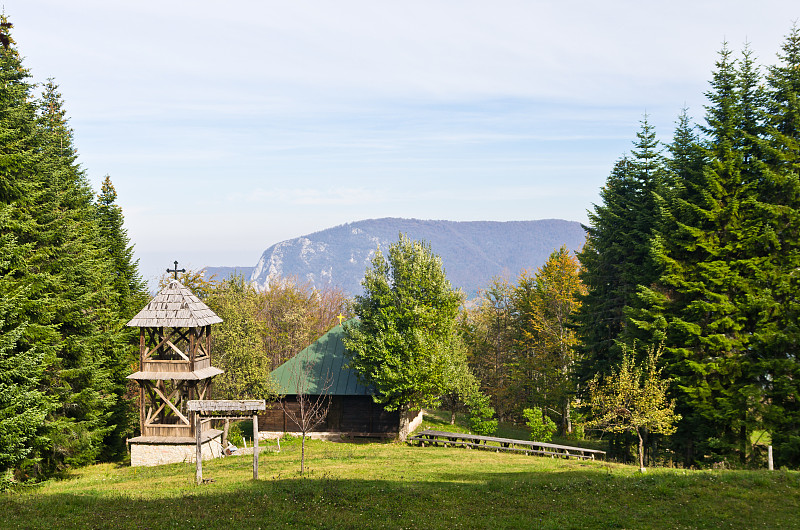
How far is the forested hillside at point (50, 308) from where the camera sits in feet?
63.6

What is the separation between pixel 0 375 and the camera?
60.8ft

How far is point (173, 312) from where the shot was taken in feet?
91.2

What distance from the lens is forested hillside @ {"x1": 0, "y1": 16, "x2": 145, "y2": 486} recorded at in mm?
19391

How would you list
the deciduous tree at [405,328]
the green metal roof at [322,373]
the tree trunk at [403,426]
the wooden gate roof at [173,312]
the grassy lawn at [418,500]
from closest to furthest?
the grassy lawn at [418,500], the wooden gate roof at [173,312], the deciduous tree at [405,328], the tree trunk at [403,426], the green metal roof at [322,373]

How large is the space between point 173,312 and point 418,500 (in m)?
16.8

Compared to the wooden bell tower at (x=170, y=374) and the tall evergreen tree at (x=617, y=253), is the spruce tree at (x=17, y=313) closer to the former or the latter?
the wooden bell tower at (x=170, y=374)

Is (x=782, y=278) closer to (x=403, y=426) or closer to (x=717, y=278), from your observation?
(x=717, y=278)

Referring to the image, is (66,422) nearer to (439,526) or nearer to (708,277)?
(439,526)

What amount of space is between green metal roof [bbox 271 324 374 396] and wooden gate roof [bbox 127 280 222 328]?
8.74 meters

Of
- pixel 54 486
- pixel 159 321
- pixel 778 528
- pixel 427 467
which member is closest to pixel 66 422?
pixel 54 486

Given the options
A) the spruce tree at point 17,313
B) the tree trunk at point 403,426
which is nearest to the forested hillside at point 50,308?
the spruce tree at point 17,313

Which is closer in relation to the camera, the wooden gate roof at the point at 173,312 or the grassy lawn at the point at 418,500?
the grassy lawn at the point at 418,500

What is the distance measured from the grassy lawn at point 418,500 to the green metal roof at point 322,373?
12530 mm

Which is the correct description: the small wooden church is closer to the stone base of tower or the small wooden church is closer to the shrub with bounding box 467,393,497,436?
the shrub with bounding box 467,393,497,436
